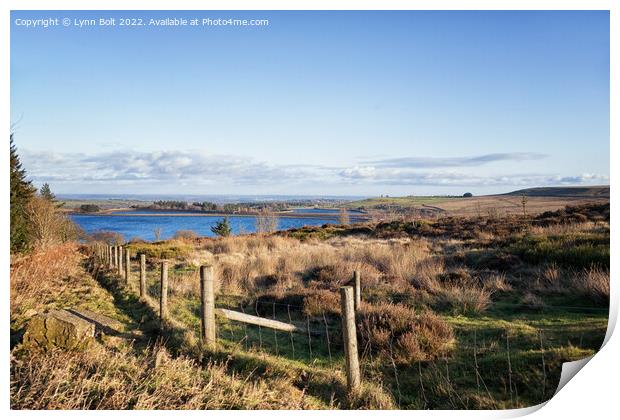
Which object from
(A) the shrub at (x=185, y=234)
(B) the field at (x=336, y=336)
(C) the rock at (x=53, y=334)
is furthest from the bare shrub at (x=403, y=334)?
(A) the shrub at (x=185, y=234)

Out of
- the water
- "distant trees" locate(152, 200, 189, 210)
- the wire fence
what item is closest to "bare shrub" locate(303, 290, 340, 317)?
the wire fence

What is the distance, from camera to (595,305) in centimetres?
827

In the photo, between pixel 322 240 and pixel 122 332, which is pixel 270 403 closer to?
pixel 122 332

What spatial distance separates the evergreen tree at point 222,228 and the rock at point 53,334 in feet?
100

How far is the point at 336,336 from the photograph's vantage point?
7.28 metres

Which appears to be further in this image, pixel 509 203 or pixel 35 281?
pixel 509 203

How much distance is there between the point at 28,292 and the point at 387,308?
686cm

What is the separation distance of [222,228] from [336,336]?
30.6 m

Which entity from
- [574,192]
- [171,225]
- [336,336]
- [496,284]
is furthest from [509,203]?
[171,225]

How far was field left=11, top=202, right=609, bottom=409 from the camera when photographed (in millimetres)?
4676

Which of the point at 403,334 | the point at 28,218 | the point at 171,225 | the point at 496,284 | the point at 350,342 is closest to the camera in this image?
the point at 350,342

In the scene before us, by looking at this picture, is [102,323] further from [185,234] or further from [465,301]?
[185,234]

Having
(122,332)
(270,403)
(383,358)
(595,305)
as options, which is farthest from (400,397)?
(595,305)

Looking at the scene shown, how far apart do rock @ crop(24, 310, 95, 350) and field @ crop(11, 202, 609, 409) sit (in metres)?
0.17
